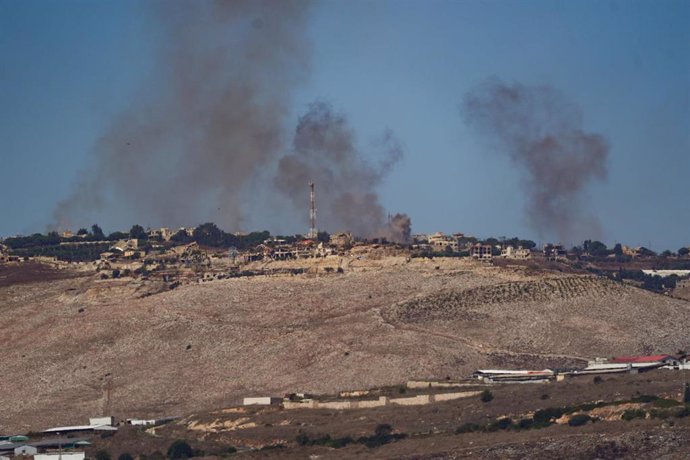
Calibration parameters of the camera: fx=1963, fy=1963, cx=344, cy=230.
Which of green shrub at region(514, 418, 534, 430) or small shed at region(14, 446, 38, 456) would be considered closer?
green shrub at region(514, 418, 534, 430)

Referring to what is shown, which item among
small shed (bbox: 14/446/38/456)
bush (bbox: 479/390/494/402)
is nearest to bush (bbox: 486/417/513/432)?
bush (bbox: 479/390/494/402)

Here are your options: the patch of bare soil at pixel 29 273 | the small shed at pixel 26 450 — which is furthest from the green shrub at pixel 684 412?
the patch of bare soil at pixel 29 273

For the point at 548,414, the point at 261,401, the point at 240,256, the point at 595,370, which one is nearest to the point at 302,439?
the point at 548,414

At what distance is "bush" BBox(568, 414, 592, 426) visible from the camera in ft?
303

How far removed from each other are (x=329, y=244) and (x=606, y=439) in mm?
85853

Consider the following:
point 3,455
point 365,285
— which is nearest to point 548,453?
point 3,455

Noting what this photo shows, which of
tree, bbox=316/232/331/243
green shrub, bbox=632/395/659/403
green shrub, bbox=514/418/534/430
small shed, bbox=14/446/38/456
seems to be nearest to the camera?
green shrub, bbox=514/418/534/430

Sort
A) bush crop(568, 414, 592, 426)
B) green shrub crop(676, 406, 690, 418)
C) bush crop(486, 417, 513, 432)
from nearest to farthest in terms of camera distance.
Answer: green shrub crop(676, 406, 690, 418)
bush crop(568, 414, 592, 426)
bush crop(486, 417, 513, 432)

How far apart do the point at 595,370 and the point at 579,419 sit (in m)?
19.4

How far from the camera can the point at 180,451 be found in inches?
3883

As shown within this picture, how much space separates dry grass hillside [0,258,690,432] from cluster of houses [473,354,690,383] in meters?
5.02

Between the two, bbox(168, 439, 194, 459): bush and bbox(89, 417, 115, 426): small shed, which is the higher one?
bbox(89, 417, 115, 426): small shed

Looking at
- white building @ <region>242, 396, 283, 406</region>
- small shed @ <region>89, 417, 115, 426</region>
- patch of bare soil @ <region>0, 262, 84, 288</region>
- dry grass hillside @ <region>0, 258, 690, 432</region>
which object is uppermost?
patch of bare soil @ <region>0, 262, 84, 288</region>

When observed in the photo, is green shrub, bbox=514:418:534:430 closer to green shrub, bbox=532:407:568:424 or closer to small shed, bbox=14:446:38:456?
green shrub, bbox=532:407:568:424
